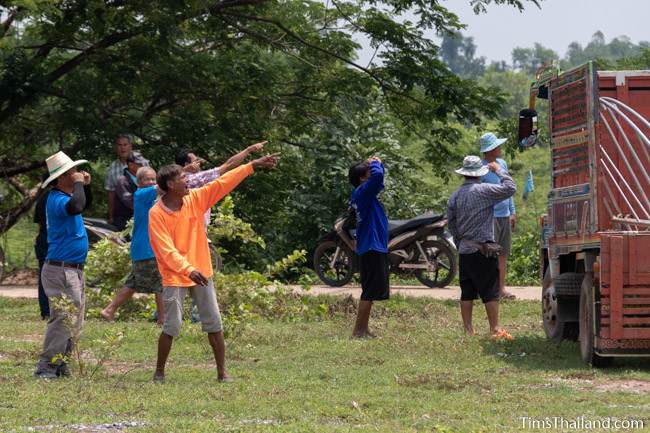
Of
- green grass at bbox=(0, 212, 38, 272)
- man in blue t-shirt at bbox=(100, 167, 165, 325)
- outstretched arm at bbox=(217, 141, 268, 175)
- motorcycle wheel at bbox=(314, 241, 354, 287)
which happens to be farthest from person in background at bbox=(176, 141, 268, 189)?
green grass at bbox=(0, 212, 38, 272)

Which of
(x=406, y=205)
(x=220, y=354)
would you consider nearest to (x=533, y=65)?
(x=406, y=205)

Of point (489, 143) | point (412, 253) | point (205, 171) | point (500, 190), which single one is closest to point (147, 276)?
point (205, 171)

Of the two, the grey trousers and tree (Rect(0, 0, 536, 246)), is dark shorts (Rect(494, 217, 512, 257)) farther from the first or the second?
the grey trousers

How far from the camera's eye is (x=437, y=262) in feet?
57.4

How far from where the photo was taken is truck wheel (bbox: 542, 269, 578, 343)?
11.4 m

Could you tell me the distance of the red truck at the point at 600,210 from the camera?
358 inches

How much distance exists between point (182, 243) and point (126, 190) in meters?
5.16

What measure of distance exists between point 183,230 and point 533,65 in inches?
7434

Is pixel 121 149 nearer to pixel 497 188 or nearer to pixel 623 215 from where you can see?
pixel 497 188

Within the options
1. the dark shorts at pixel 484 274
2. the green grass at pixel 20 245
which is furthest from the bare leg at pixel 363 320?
the green grass at pixel 20 245

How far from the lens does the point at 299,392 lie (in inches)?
320

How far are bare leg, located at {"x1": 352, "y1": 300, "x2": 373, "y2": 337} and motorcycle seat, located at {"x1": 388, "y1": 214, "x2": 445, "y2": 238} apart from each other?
585cm

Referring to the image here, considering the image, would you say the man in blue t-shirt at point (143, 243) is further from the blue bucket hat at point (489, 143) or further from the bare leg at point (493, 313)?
→ the blue bucket hat at point (489, 143)

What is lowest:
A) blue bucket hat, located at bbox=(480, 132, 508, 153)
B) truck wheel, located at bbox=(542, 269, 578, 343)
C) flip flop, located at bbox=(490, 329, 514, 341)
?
flip flop, located at bbox=(490, 329, 514, 341)
